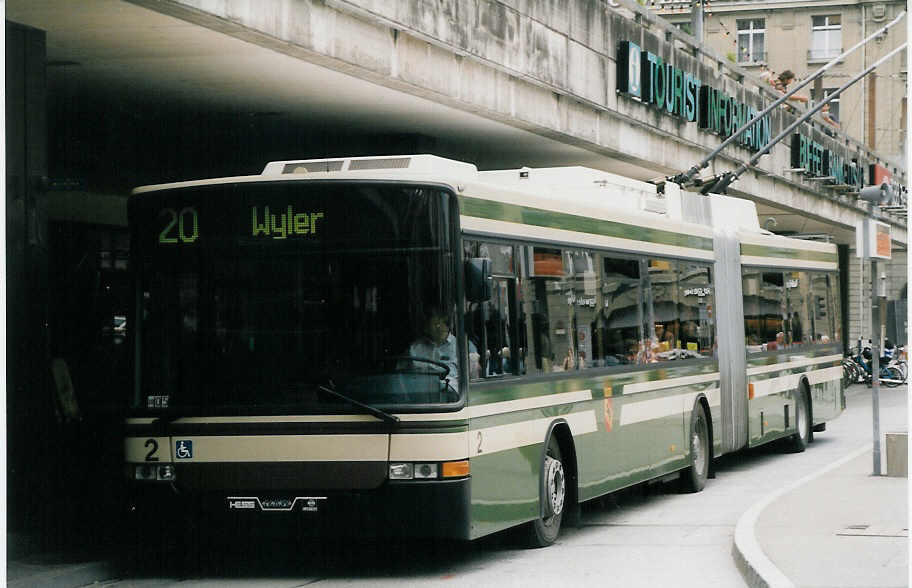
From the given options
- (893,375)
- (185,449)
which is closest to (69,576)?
(185,449)

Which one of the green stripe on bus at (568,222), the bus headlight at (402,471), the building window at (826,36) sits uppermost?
the building window at (826,36)

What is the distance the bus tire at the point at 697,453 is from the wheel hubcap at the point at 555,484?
4.09 metres

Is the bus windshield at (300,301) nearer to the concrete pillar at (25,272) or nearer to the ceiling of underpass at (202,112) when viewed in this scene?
the concrete pillar at (25,272)

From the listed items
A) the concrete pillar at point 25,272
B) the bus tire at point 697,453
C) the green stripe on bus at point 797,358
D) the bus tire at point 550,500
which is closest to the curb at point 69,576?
the concrete pillar at point 25,272

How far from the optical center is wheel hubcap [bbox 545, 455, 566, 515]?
38.1 ft

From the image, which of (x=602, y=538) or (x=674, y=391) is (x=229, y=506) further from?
(x=674, y=391)

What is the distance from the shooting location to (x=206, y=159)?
2247cm

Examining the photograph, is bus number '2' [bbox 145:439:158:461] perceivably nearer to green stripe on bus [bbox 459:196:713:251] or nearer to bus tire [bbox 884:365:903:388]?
green stripe on bus [bbox 459:196:713:251]

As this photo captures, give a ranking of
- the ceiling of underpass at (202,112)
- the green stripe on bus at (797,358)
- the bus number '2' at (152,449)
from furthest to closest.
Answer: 1. the green stripe on bus at (797,358)
2. the ceiling of underpass at (202,112)
3. the bus number '2' at (152,449)

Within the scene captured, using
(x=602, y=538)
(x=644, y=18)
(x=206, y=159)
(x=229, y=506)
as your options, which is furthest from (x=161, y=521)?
(x=644, y=18)

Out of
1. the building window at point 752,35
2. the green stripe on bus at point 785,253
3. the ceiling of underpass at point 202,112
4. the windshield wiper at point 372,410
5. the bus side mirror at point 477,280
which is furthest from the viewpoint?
the building window at point 752,35

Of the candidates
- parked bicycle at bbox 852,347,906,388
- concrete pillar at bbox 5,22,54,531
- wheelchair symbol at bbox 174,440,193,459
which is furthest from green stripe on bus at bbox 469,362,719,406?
parked bicycle at bbox 852,347,906,388

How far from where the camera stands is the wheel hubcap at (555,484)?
38.1ft

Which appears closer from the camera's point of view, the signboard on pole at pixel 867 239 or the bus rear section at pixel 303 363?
the bus rear section at pixel 303 363
